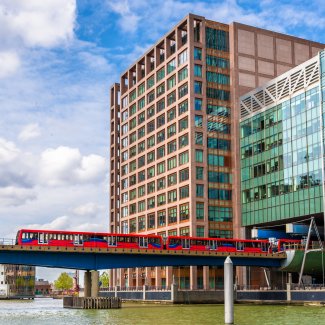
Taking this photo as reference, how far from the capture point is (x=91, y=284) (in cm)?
9144

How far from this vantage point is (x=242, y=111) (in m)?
130

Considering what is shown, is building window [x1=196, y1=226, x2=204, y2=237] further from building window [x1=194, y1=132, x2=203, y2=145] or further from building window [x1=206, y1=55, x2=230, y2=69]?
building window [x1=206, y1=55, x2=230, y2=69]

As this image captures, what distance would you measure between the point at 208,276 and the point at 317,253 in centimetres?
2969

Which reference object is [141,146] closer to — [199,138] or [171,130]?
[171,130]

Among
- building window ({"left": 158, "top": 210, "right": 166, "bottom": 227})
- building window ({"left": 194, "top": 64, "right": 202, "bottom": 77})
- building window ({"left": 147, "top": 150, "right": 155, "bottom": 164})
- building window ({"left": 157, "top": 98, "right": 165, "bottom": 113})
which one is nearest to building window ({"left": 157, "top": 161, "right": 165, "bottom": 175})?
building window ({"left": 147, "top": 150, "right": 155, "bottom": 164})

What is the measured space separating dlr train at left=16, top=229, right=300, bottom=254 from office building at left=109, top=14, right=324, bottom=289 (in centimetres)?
2419

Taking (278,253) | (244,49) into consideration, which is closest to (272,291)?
(278,253)

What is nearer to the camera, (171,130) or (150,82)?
(171,130)

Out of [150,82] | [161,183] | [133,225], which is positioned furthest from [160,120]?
[133,225]

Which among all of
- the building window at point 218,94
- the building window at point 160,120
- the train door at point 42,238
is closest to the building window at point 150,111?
the building window at point 160,120

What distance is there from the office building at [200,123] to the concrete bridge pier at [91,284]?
37783 mm

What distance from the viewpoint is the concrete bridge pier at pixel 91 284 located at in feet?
298

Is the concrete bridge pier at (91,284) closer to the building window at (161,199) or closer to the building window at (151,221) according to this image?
the building window at (161,199)

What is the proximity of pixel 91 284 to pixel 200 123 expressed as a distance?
48.9 m
